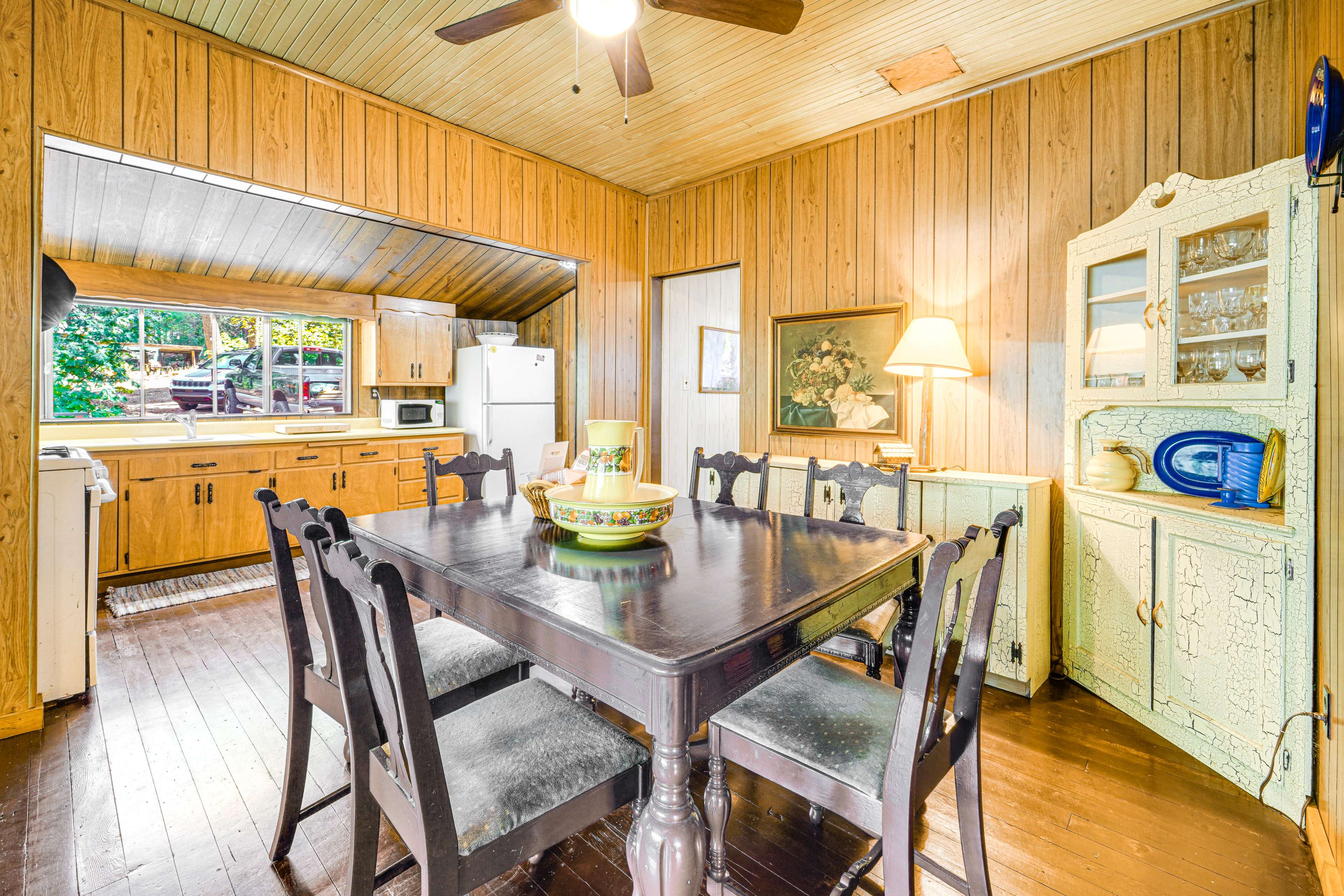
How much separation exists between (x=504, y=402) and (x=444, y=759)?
4411 millimetres

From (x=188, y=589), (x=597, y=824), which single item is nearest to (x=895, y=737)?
(x=597, y=824)

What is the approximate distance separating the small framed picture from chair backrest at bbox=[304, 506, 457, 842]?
164 inches

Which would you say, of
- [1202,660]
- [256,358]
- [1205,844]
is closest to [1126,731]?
[1202,660]

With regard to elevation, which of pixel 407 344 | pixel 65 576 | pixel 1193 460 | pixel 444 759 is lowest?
pixel 444 759

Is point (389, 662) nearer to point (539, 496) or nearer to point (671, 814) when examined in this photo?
point (671, 814)

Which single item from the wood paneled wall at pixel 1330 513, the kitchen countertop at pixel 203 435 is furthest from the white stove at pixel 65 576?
the wood paneled wall at pixel 1330 513

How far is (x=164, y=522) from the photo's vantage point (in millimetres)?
4008

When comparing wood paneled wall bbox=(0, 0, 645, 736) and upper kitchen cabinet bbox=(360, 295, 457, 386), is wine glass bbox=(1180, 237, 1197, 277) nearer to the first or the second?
wood paneled wall bbox=(0, 0, 645, 736)

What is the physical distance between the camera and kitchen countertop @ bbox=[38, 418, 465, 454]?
3994mm

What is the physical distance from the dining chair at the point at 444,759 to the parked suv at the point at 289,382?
457 cm

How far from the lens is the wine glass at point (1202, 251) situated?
215 cm

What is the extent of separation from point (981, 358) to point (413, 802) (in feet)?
9.95

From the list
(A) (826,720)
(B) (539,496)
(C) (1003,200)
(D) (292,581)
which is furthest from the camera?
(C) (1003,200)

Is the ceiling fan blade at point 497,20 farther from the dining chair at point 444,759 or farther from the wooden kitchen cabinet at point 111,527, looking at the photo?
the wooden kitchen cabinet at point 111,527
